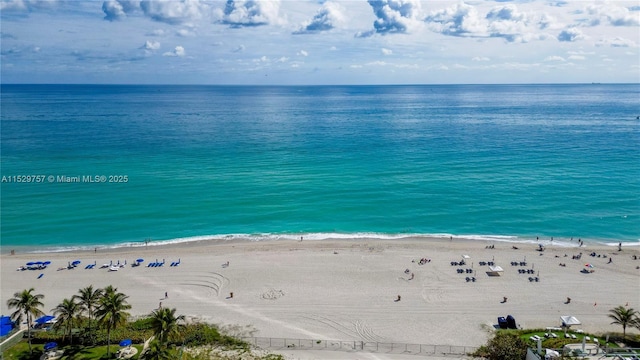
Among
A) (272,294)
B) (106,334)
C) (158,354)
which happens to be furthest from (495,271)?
(106,334)

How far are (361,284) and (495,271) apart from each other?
15084mm

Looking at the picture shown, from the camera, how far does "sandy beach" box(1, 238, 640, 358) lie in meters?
38.7

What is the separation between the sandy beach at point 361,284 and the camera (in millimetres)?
Result: 38719

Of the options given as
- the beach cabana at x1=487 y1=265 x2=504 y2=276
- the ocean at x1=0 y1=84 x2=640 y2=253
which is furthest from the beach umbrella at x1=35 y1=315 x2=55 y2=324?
the beach cabana at x1=487 y1=265 x2=504 y2=276

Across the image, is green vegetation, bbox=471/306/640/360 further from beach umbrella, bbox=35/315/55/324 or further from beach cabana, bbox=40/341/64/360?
beach umbrella, bbox=35/315/55/324

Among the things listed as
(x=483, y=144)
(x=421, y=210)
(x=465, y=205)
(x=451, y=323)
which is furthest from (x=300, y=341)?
(x=483, y=144)

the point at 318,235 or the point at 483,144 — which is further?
the point at 483,144

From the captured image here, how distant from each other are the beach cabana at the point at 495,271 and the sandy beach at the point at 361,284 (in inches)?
17.8

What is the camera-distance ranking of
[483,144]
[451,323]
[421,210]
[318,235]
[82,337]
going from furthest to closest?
[483,144]
[421,210]
[318,235]
[451,323]
[82,337]

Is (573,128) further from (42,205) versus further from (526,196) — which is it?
(42,205)

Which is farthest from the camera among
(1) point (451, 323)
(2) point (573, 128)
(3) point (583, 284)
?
(2) point (573, 128)

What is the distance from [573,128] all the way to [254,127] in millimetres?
105431

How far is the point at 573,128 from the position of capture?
475 feet

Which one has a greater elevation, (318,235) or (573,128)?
(573,128)
